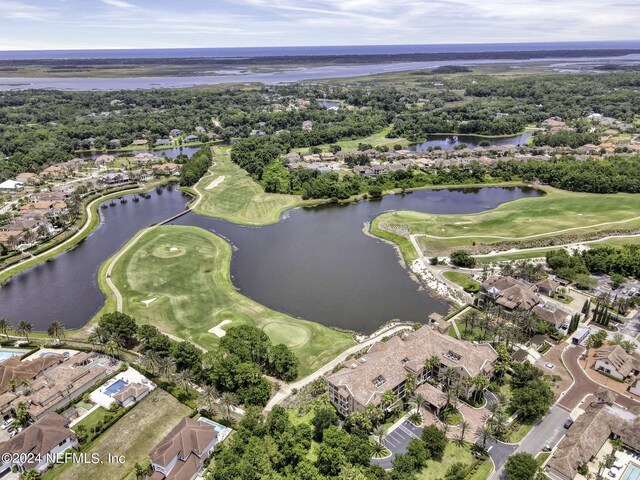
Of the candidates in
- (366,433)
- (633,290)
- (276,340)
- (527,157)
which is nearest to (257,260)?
(276,340)

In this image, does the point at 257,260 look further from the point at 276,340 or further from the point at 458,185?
the point at 458,185

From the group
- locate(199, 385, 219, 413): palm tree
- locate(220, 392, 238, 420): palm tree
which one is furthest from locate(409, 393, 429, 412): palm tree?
locate(199, 385, 219, 413): palm tree

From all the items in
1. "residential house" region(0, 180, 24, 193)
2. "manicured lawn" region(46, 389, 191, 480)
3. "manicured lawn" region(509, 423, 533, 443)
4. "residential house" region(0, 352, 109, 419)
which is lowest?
"manicured lawn" region(46, 389, 191, 480)

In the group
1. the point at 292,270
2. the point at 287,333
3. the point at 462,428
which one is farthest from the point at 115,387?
the point at 462,428

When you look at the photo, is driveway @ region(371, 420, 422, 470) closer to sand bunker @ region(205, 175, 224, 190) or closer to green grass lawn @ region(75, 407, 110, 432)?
green grass lawn @ region(75, 407, 110, 432)

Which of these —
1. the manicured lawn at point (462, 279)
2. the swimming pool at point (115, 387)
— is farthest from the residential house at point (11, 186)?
the manicured lawn at point (462, 279)
